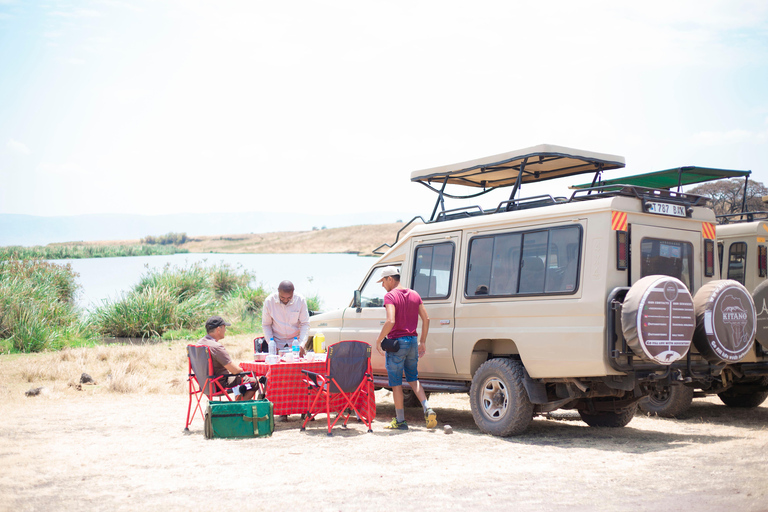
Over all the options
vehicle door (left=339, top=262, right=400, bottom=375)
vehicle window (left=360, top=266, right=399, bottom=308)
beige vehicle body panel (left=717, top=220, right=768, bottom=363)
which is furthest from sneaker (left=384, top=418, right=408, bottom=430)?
beige vehicle body panel (left=717, top=220, right=768, bottom=363)

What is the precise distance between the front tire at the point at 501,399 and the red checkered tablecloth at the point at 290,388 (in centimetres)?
126

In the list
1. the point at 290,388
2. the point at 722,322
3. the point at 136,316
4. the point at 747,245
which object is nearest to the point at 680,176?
the point at 747,245

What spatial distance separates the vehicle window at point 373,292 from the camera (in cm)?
960

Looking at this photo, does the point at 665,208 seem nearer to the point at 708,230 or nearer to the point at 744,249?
the point at 708,230

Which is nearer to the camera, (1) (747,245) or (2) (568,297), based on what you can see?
(2) (568,297)

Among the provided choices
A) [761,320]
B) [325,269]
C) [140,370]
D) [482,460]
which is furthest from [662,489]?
[325,269]

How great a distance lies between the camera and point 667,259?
24.4 feet

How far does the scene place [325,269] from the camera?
32.3 meters

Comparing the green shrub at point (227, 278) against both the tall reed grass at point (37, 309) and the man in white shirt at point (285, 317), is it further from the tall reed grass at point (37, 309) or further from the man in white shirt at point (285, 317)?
the man in white shirt at point (285, 317)

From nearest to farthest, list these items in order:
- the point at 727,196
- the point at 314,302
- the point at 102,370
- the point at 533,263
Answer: the point at 533,263 → the point at 102,370 → the point at 727,196 → the point at 314,302

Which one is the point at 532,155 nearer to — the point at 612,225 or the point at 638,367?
the point at 612,225

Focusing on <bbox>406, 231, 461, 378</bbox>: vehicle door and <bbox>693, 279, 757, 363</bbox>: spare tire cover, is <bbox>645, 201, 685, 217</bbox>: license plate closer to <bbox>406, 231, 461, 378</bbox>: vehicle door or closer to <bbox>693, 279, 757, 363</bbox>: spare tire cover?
<bbox>693, 279, 757, 363</bbox>: spare tire cover

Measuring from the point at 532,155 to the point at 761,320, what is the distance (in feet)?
10.6

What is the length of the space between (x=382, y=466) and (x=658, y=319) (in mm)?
2883
